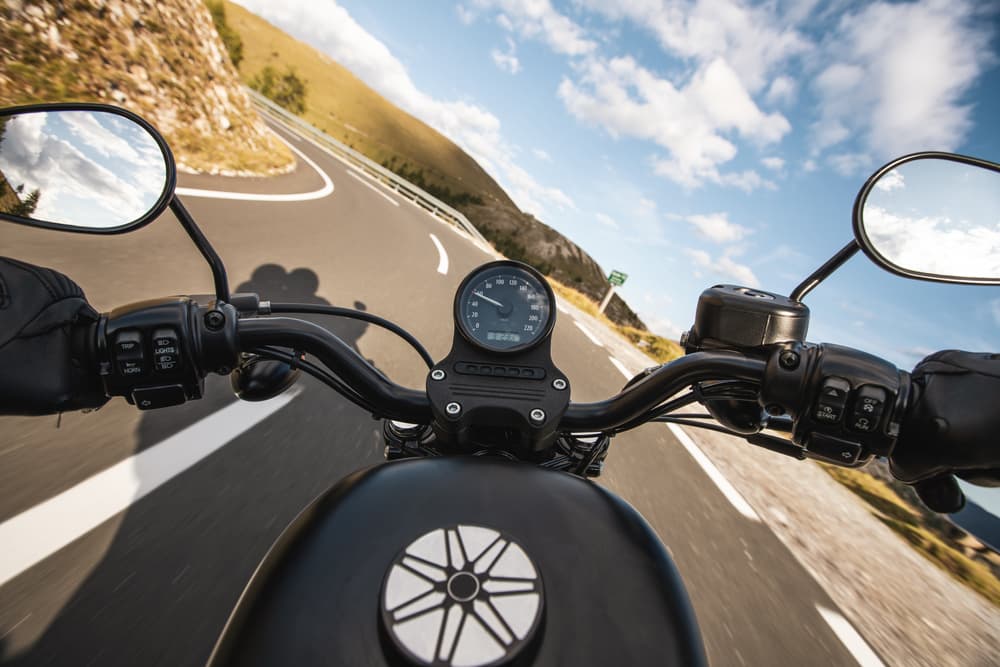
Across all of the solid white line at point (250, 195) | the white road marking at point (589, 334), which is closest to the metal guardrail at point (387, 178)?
the solid white line at point (250, 195)

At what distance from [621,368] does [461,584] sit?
616cm

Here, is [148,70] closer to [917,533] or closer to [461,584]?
[461,584]

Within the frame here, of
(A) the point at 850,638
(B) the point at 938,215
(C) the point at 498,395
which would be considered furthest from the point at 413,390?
(A) the point at 850,638

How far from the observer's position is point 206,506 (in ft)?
6.91

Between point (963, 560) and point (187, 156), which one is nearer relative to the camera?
point (963, 560)

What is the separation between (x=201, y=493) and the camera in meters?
2.17

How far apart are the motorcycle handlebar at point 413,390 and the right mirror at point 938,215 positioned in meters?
0.69

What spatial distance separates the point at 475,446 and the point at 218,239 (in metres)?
5.31

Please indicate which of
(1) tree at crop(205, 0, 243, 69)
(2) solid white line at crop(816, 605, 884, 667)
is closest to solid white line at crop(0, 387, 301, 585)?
(2) solid white line at crop(816, 605, 884, 667)

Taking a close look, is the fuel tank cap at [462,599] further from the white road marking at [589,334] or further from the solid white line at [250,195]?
the white road marking at [589,334]

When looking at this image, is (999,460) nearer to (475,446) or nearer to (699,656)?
(699,656)

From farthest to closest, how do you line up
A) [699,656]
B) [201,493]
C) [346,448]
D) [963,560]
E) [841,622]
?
[963,560] < [346,448] < [841,622] < [201,493] < [699,656]

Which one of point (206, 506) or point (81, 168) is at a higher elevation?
point (81, 168)

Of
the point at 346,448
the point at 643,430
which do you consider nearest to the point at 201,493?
the point at 346,448
